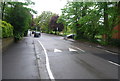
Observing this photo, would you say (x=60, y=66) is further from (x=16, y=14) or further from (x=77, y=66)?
(x=16, y=14)

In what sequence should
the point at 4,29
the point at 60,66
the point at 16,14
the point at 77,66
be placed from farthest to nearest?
the point at 16,14 < the point at 4,29 < the point at 77,66 < the point at 60,66

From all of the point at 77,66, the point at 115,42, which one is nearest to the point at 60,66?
the point at 77,66

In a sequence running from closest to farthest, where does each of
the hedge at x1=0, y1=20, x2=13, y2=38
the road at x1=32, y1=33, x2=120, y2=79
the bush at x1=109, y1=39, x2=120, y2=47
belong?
the road at x1=32, y1=33, x2=120, y2=79 < the hedge at x1=0, y1=20, x2=13, y2=38 < the bush at x1=109, y1=39, x2=120, y2=47

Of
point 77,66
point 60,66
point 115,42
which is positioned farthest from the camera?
point 115,42

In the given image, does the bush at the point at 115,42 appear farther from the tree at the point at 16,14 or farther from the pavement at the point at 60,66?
the tree at the point at 16,14

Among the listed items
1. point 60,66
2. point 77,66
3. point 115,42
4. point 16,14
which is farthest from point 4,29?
point 115,42

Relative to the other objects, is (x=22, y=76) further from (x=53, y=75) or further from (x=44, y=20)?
(x=44, y=20)

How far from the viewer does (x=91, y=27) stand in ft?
80.8

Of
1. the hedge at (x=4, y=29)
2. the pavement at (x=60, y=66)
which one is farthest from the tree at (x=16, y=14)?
the pavement at (x=60, y=66)

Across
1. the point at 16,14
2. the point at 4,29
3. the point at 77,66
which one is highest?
the point at 16,14

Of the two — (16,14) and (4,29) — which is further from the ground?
(16,14)

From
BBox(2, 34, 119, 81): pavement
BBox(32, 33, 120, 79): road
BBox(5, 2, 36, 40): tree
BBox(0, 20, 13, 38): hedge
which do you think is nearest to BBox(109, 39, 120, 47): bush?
BBox(32, 33, 120, 79): road

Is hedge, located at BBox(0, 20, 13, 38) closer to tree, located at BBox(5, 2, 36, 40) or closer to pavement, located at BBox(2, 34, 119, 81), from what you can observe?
pavement, located at BBox(2, 34, 119, 81)

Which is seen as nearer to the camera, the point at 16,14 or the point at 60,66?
the point at 60,66
